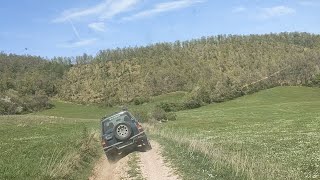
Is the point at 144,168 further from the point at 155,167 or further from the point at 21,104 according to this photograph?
the point at 21,104

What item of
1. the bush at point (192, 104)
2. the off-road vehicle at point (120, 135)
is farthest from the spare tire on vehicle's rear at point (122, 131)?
the bush at point (192, 104)

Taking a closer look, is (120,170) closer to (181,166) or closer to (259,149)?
(181,166)

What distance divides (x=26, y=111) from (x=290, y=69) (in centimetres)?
10675

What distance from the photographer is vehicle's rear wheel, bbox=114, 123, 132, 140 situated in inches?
1080

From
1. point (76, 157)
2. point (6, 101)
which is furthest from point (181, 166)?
point (6, 101)

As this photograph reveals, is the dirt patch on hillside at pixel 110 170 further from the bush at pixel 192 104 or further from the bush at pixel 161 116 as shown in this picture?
the bush at pixel 192 104

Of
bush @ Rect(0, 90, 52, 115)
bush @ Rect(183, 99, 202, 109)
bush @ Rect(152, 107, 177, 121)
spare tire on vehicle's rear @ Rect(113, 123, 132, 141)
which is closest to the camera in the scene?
spare tire on vehicle's rear @ Rect(113, 123, 132, 141)

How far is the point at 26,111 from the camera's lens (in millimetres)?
178625

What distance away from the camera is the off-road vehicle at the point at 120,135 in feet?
90.5

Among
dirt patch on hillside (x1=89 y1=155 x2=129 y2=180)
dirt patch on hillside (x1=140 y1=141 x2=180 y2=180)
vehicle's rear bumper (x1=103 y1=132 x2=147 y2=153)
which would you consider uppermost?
vehicle's rear bumper (x1=103 y1=132 x2=147 y2=153)

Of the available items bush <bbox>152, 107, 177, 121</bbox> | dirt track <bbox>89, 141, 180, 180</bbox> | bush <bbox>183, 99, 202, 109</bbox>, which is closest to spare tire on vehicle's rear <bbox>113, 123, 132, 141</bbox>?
dirt track <bbox>89, 141, 180, 180</bbox>

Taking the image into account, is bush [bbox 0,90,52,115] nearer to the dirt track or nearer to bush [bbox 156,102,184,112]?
bush [bbox 156,102,184,112]

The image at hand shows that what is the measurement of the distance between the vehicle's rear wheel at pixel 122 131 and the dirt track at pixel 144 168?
1.25 metres

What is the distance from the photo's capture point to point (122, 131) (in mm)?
27641
